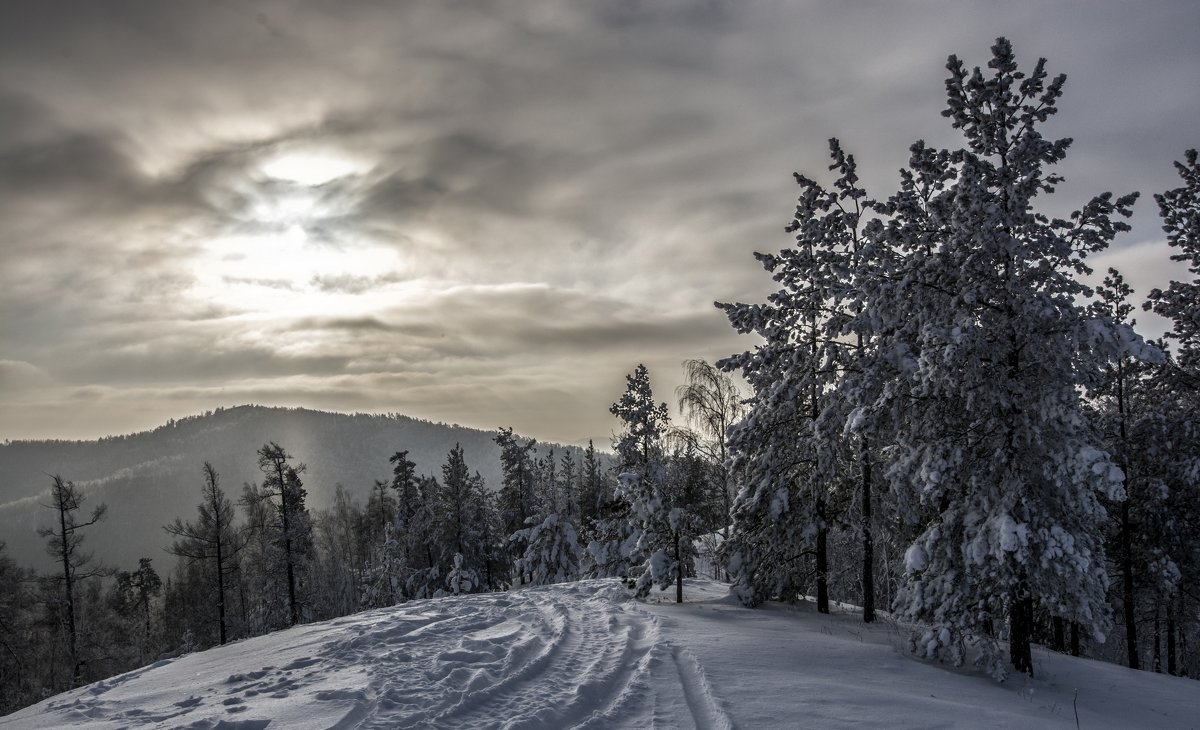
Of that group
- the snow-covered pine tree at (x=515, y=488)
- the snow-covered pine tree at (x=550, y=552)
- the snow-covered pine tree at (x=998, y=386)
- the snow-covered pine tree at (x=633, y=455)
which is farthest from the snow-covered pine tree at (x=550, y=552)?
the snow-covered pine tree at (x=998, y=386)

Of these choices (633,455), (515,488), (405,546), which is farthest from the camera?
(515,488)

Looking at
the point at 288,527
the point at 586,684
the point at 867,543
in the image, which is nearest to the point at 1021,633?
the point at 867,543

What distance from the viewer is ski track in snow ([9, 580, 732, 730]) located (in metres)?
7.34

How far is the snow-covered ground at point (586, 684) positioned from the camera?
7.55 meters

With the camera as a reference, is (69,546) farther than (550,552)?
No

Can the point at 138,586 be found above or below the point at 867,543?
below

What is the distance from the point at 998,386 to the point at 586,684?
9.29 m

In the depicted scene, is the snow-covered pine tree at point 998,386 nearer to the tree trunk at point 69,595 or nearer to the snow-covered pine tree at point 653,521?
the snow-covered pine tree at point 653,521

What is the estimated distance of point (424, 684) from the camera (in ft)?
27.7

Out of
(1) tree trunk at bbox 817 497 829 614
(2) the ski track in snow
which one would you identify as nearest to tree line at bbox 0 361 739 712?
(1) tree trunk at bbox 817 497 829 614

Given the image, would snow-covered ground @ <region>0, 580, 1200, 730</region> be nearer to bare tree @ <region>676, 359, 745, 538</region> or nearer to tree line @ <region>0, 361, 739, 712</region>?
tree line @ <region>0, 361, 739, 712</region>

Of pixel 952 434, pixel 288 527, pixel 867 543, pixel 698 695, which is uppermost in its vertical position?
pixel 952 434

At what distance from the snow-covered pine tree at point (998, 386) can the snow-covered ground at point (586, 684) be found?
5.23ft

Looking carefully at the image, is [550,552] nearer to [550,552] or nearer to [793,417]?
[550,552]
